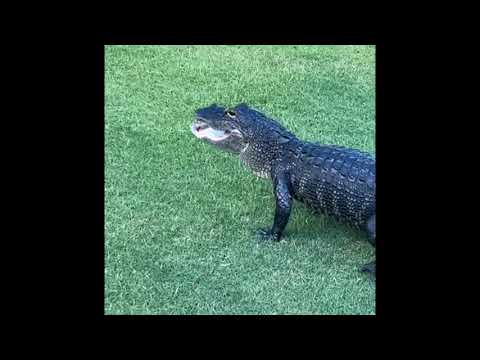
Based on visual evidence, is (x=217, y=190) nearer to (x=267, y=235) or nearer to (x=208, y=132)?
A: (x=208, y=132)

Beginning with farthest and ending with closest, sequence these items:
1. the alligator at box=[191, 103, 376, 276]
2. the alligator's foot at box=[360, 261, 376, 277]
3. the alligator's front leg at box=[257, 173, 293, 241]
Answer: the alligator's front leg at box=[257, 173, 293, 241] → the alligator at box=[191, 103, 376, 276] → the alligator's foot at box=[360, 261, 376, 277]

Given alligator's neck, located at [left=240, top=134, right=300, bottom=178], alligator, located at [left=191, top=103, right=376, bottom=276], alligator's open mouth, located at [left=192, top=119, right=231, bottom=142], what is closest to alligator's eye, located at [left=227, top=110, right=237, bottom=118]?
alligator, located at [left=191, top=103, right=376, bottom=276]

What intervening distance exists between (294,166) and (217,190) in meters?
0.75

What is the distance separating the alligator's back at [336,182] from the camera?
416 centimetres

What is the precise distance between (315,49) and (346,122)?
1.45m

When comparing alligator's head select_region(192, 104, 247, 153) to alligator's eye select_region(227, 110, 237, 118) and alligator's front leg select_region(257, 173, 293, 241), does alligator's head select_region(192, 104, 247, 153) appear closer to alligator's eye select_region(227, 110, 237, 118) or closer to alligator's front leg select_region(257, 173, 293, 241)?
alligator's eye select_region(227, 110, 237, 118)

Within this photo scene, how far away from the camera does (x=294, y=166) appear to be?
443 cm

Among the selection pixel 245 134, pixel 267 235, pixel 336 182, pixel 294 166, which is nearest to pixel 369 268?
pixel 336 182

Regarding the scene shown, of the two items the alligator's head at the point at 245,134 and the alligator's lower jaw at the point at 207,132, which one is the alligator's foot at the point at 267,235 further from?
the alligator's lower jaw at the point at 207,132

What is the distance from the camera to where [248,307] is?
12.4 feet

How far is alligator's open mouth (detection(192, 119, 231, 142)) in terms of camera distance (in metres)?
4.66

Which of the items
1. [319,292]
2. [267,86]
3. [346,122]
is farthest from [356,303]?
[267,86]

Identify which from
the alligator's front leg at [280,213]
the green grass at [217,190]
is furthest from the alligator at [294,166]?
the green grass at [217,190]

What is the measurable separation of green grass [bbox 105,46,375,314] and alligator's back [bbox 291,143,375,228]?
26 centimetres
